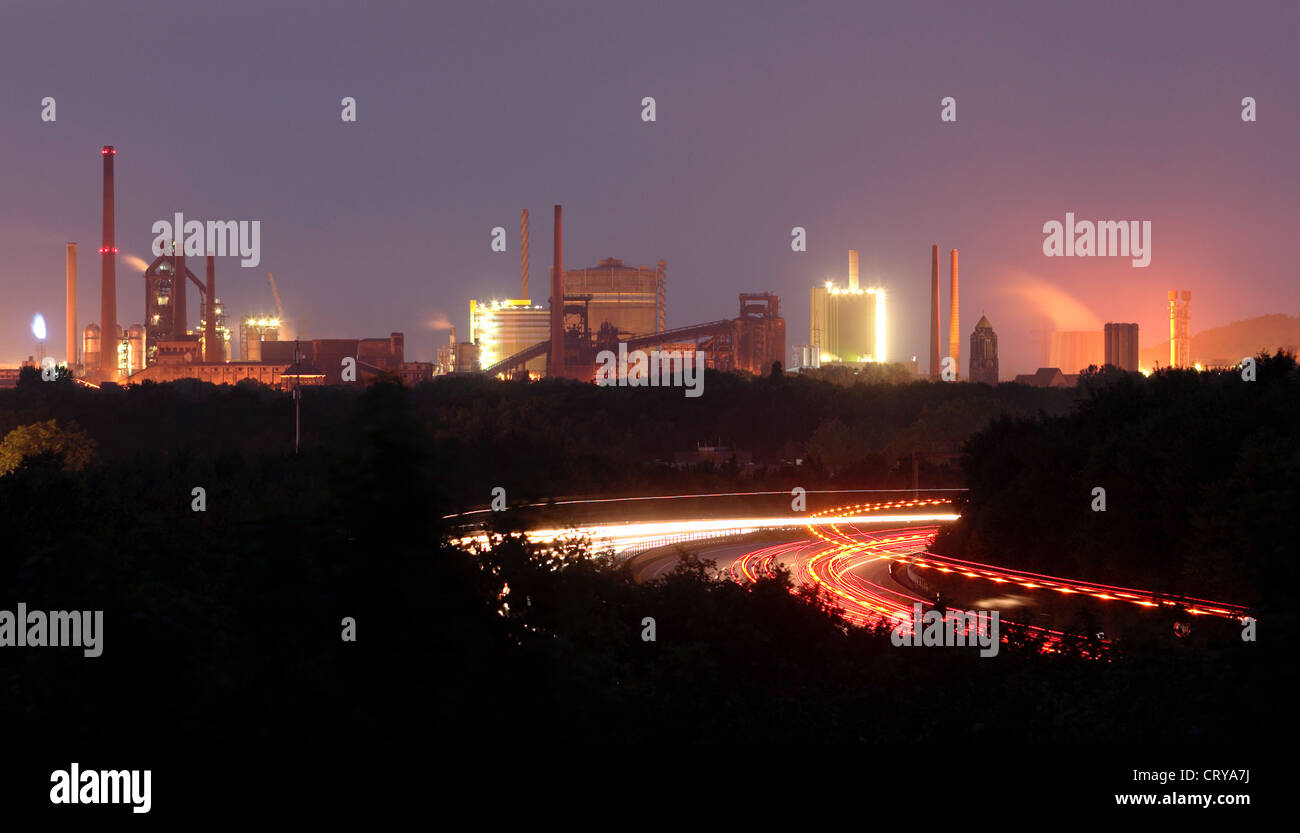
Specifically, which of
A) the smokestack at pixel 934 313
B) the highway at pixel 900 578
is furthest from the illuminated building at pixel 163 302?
the highway at pixel 900 578

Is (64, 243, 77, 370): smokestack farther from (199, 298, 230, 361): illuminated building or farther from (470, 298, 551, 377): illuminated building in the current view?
(470, 298, 551, 377): illuminated building

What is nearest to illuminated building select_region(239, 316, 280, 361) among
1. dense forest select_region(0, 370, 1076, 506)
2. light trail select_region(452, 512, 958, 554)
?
dense forest select_region(0, 370, 1076, 506)

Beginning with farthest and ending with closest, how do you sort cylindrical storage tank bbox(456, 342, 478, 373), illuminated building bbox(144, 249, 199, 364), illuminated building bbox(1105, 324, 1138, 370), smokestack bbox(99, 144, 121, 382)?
1. illuminated building bbox(1105, 324, 1138, 370)
2. cylindrical storage tank bbox(456, 342, 478, 373)
3. illuminated building bbox(144, 249, 199, 364)
4. smokestack bbox(99, 144, 121, 382)

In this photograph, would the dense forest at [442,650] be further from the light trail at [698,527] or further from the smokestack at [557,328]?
the smokestack at [557,328]

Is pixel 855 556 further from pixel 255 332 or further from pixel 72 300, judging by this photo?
pixel 255 332
